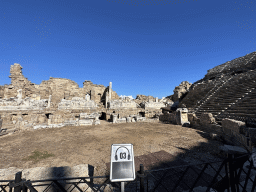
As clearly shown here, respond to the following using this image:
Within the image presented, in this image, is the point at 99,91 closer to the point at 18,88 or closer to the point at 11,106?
the point at 18,88

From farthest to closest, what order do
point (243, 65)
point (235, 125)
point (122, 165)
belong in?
point (243, 65)
point (235, 125)
point (122, 165)

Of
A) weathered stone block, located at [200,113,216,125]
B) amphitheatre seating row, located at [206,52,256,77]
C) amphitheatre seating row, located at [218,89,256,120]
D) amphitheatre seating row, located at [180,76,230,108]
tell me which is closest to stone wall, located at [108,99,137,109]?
amphitheatre seating row, located at [180,76,230,108]

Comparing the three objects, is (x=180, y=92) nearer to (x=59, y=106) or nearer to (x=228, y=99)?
(x=228, y=99)

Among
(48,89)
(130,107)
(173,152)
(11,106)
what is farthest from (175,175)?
(48,89)

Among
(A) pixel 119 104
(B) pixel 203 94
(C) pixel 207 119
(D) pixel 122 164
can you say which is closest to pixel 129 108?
(A) pixel 119 104

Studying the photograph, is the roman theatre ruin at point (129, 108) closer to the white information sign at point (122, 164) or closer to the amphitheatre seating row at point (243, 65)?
the amphitheatre seating row at point (243, 65)

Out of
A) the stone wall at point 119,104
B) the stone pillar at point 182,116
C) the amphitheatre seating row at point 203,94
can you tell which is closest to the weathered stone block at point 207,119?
the stone pillar at point 182,116

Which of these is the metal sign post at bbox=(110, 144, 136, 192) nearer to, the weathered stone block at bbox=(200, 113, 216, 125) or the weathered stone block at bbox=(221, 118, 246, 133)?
the weathered stone block at bbox=(221, 118, 246, 133)

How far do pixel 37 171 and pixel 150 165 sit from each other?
3.27 m

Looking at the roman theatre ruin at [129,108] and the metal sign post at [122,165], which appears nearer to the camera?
the metal sign post at [122,165]

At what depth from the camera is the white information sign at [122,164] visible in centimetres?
148

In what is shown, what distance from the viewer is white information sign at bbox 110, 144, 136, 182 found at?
1.48 metres

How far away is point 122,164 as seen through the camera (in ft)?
5.23

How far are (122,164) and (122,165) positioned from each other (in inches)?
0.5
